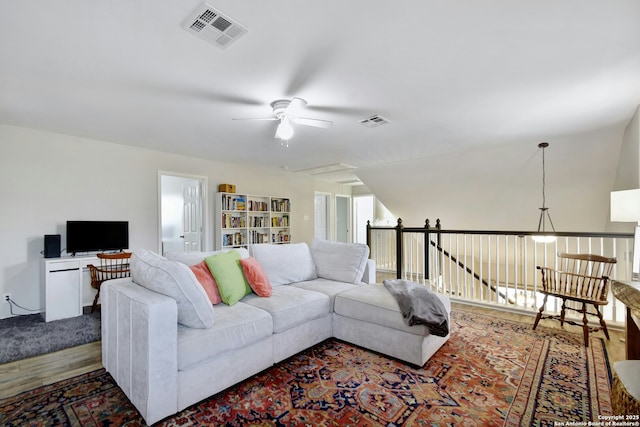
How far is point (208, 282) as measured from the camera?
2418mm

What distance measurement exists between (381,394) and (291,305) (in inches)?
36.0

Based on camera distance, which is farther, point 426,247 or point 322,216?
point 322,216

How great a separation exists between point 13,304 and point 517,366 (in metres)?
5.42

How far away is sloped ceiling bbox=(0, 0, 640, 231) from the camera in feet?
5.47

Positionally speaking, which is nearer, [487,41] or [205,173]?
[487,41]

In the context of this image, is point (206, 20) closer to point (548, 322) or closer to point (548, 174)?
point (548, 322)

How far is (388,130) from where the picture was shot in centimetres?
376

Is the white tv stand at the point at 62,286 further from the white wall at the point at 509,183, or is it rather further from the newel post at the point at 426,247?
the white wall at the point at 509,183

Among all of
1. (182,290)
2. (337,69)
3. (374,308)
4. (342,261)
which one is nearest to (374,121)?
(337,69)

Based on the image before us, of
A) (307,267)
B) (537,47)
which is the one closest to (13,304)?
(307,267)

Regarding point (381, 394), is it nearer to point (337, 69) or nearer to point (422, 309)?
point (422, 309)

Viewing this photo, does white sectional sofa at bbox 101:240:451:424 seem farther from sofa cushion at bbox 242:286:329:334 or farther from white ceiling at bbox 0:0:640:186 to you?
white ceiling at bbox 0:0:640:186

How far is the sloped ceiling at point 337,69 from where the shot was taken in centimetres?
167

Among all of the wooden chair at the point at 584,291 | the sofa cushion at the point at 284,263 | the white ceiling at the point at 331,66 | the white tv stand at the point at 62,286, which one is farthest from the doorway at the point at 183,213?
the wooden chair at the point at 584,291
